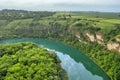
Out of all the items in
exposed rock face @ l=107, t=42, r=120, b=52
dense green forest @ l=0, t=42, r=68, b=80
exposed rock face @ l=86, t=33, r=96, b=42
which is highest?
dense green forest @ l=0, t=42, r=68, b=80

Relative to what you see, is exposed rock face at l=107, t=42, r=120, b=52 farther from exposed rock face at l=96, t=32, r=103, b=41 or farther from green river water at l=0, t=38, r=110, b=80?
exposed rock face at l=96, t=32, r=103, b=41

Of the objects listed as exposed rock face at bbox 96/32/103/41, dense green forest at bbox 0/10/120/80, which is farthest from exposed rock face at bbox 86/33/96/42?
exposed rock face at bbox 96/32/103/41

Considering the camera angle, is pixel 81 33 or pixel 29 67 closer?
pixel 29 67

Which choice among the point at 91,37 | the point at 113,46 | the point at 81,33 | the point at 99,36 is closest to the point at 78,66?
the point at 113,46

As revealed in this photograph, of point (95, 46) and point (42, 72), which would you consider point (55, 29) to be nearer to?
point (95, 46)

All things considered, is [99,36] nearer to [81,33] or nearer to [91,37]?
[91,37]

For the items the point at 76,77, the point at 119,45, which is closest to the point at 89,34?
the point at 119,45

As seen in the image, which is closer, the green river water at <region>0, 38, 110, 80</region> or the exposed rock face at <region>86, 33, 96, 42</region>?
the green river water at <region>0, 38, 110, 80</region>

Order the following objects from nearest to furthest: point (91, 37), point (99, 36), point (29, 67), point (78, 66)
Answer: point (29, 67)
point (78, 66)
point (99, 36)
point (91, 37)
